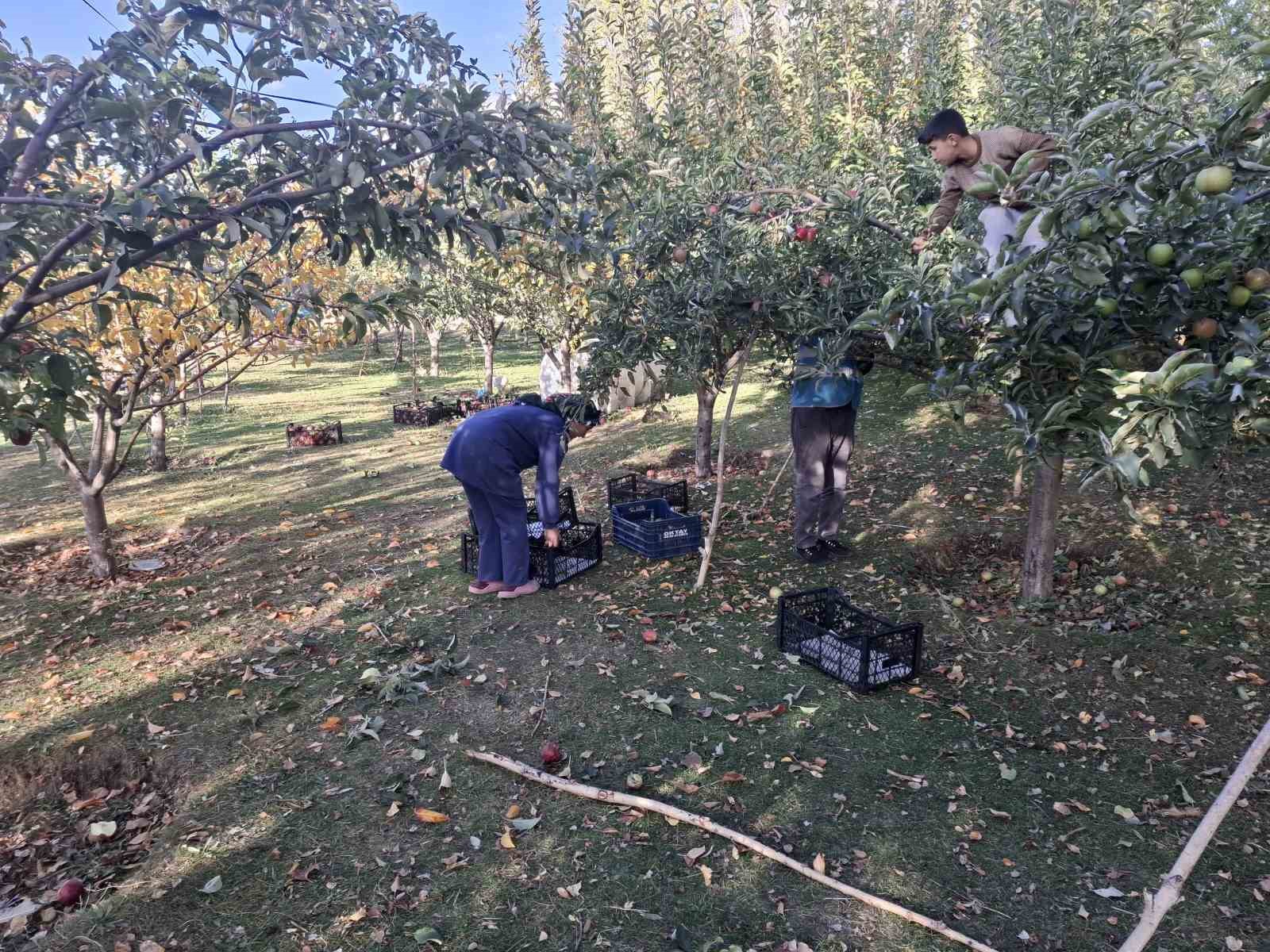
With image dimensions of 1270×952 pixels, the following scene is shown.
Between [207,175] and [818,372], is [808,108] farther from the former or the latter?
[207,175]

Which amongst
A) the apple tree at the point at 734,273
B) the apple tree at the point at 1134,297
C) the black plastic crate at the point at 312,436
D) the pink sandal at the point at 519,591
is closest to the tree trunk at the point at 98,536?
the pink sandal at the point at 519,591

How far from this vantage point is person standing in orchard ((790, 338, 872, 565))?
6.45 meters

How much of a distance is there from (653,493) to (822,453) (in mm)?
2271

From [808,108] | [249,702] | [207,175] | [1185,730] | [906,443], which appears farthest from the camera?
[808,108]

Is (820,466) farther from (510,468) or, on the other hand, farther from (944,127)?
(944,127)

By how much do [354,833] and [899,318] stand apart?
3.61 metres

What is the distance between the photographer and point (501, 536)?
21.1 ft

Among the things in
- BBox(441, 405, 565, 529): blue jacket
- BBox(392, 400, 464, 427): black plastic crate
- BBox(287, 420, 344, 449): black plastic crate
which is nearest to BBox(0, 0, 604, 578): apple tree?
BBox(441, 405, 565, 529): blue jacket

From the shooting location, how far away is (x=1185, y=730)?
14.1 feet

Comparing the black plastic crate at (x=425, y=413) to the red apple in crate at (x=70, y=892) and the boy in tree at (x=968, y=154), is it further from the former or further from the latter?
the red apple in crate at (x=70, y=892)

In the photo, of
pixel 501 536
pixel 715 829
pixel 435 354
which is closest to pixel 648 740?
pixel 715 829

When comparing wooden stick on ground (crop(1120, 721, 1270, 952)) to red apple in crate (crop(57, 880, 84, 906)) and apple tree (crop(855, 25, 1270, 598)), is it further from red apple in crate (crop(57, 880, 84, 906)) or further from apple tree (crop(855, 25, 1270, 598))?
red apple in crate (crop(57, 880, 84, 906))

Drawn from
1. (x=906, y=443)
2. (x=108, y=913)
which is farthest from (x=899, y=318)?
(x=906, y=443)

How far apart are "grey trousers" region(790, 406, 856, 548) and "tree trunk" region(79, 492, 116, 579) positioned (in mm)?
6536
